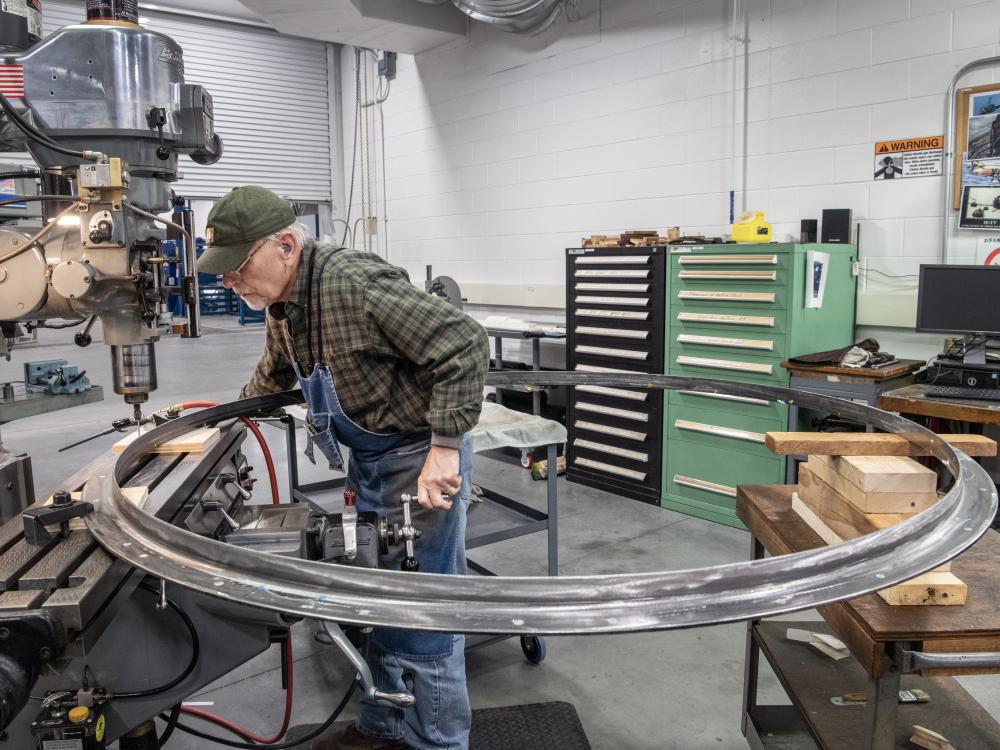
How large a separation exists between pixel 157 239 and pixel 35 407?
557mm

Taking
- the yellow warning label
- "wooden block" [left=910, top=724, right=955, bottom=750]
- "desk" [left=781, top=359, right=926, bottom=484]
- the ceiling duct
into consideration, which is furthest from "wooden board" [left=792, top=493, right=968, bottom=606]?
the ceiling duct

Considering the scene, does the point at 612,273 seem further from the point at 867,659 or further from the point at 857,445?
the point at 867,659

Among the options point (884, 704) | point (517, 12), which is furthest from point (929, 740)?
point (517, 12)

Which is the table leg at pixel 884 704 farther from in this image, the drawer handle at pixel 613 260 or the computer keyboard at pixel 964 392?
the drawer handle at pixel 613 260

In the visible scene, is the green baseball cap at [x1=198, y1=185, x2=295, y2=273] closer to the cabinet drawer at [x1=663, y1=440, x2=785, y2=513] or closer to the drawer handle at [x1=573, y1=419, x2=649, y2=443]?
the cabinet drawer at [x1=663, y1=440, x2=785, y2=513]

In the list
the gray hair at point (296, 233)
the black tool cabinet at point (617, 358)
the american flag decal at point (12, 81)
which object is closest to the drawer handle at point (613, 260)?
the black tool cabinet at point (617, 358)

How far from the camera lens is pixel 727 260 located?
3012 mm

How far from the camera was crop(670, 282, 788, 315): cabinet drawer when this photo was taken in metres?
2.90

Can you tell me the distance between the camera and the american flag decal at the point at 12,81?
1191mm

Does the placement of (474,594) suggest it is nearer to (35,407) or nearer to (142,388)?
(142,388)

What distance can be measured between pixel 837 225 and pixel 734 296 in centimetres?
60

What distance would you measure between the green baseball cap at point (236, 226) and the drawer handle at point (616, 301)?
2.31 m

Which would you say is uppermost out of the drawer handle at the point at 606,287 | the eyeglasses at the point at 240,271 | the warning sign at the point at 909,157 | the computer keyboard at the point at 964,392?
the warning sign at the point at 909,157

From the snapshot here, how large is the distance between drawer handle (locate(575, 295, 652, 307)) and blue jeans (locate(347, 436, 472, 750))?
6.74 feet
